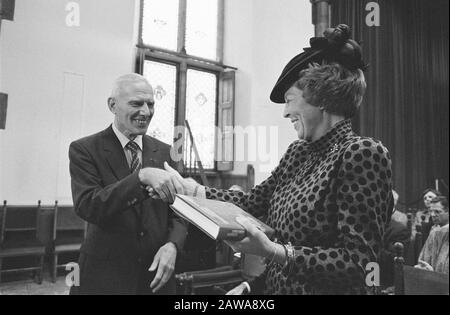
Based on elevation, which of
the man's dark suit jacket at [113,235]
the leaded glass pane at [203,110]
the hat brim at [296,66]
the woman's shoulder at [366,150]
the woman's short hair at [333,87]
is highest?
the leaded glass pane at [203,110]

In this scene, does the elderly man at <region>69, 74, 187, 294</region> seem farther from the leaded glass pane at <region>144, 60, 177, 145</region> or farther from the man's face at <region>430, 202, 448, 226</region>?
the leaded glass pane at <region>144, 60, 177, 145</region>

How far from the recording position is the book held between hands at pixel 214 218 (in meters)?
0.87

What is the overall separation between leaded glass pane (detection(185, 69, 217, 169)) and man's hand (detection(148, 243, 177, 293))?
5.66 meters

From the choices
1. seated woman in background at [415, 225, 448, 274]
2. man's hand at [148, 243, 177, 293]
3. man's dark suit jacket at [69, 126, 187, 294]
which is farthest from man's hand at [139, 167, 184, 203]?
seated woman in background at [415, 225, 448, 274]

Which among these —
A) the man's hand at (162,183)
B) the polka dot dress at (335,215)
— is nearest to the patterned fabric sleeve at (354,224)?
the polka dot dress at (335,215)

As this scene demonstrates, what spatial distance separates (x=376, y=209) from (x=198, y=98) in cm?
655

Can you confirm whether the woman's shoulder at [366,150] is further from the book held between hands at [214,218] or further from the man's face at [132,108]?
the man's face at [132,108]

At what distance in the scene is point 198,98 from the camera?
23.9 feet

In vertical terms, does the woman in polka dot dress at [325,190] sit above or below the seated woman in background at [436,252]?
above

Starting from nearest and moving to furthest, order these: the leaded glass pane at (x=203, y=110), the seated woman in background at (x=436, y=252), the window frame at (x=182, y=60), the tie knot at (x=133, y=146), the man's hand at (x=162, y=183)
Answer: the man's hand at (x=162, y=183)
the tie knot at (x=133, y=146)
the seated woman in background at (x=436, y=252)
the window frame at (x=182, y=60)
the leaded glass pane at (x=203, y=110)

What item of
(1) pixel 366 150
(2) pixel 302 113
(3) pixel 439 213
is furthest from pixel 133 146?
(3) pixel 439 213

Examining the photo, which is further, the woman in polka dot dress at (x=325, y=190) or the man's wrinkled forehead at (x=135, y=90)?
the man's wrinkled forehead at (x=135, y=90)

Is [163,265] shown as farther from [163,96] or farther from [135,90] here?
[163,96]

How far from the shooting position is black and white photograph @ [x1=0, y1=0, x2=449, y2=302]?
100 centimetres
